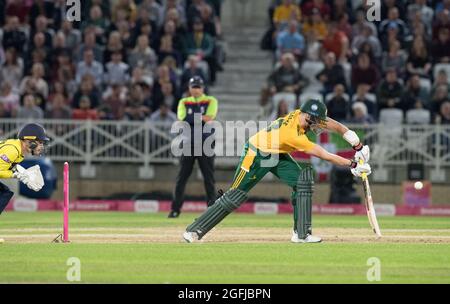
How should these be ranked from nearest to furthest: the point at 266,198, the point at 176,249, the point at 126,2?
the point at 176,249 < the point at 266,198 < the point at 126,2

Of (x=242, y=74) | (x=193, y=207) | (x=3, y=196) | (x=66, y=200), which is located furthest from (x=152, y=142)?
(x=66, y=200)

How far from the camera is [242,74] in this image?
29.6m

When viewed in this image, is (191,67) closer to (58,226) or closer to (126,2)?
(126,2)

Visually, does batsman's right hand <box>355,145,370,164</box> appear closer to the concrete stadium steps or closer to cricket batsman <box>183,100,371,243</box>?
cricket batsman <box>183,100,371,243</box>

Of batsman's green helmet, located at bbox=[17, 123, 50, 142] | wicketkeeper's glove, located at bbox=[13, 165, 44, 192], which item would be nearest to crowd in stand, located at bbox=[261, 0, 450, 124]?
batsman's green helmet, located at bbox=[17, 123, 50, 142]

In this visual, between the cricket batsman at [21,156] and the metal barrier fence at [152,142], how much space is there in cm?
948

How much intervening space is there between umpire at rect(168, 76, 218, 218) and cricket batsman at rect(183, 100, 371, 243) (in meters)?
5.12

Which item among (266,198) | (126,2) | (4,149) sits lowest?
(266,198)

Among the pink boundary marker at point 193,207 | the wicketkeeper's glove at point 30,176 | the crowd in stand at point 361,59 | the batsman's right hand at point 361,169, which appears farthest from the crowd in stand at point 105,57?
the batsman's right hand at point 361,169

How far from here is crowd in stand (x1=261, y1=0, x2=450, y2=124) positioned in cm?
2662

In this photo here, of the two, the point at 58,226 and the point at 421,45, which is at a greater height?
the point at 421,45

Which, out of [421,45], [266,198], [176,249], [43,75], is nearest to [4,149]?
[176,249]

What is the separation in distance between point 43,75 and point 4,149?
11.6m

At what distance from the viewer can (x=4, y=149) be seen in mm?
16344
